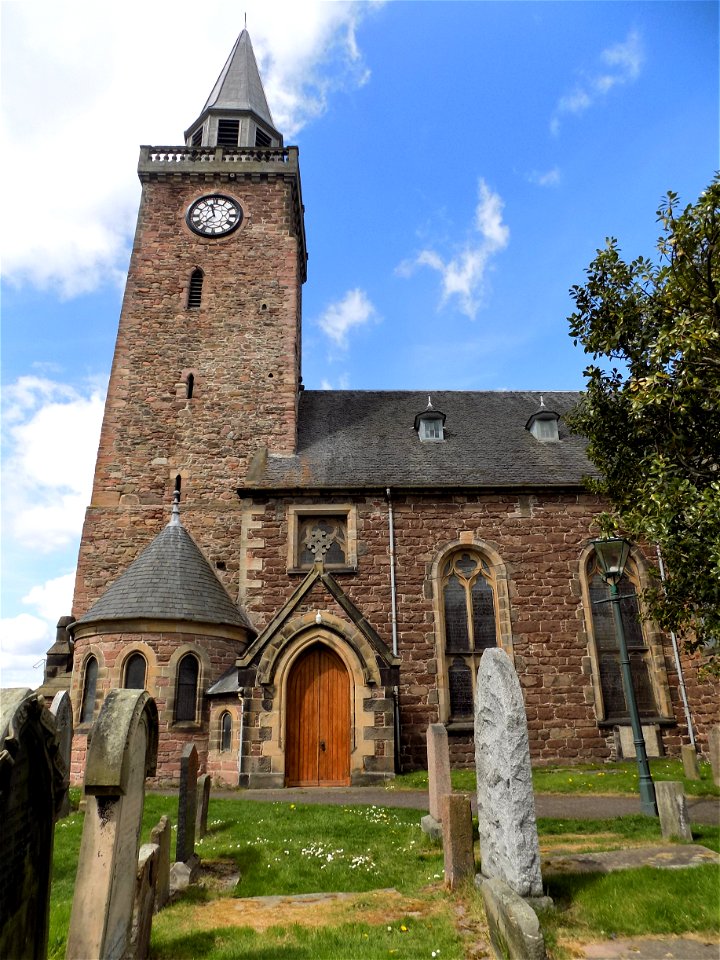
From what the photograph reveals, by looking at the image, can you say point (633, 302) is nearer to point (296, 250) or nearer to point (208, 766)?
point (208, 766)

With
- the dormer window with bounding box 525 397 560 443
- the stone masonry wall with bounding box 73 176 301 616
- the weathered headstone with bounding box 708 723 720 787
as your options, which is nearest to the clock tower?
the stone masonry wall with bounding box 73 176 301 616

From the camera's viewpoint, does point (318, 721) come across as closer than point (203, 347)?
Yes

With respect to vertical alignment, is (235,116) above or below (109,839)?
above

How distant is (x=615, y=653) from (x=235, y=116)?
24625 mm

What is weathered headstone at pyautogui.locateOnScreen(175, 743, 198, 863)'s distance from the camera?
6982 millimetres

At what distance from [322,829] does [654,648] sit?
37.6 ft

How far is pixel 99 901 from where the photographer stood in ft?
13.7

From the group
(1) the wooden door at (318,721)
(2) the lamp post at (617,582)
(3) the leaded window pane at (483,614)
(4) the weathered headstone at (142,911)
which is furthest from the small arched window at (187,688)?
(4) the weathered headstone at (142,911)

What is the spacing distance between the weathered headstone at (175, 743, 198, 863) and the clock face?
1970 cm

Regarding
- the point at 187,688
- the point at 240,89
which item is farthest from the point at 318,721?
the point at 240,89

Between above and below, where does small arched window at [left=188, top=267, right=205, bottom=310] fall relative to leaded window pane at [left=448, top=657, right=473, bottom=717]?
above

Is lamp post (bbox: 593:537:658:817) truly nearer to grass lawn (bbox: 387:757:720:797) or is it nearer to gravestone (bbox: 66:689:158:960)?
grass lawn (bbox: 387:757:720:797)

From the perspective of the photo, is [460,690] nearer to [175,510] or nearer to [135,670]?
[135,670]

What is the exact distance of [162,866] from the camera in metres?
5.96
